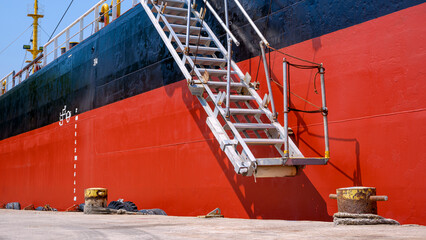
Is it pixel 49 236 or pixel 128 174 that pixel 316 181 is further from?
pixel 128 174

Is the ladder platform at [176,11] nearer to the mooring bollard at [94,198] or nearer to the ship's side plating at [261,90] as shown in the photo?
the ship's side plating at [261,90]

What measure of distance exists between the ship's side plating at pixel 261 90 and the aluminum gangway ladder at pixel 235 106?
16.9 inches

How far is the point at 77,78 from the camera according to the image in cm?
1625

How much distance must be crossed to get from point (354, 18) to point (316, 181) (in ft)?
8.48

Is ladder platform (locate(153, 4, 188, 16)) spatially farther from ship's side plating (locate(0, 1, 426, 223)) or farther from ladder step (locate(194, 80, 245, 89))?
ladder step (locate(194, 80, 245, 89))

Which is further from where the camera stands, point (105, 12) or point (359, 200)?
point (105, 12)

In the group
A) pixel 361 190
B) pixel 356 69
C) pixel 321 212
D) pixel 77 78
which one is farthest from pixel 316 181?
pixel 77 78

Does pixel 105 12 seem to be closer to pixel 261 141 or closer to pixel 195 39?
pixel 195 39

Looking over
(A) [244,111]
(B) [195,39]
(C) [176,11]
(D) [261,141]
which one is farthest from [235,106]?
(C) [176,11]

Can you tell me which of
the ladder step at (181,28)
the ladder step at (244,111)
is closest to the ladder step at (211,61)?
the ladder step at (181,28)

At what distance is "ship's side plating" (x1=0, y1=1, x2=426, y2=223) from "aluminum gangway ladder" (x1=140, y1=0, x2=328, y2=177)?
0.43m

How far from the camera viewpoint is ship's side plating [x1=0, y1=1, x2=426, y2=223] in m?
6.27

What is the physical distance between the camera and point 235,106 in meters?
9.07

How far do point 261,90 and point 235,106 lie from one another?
0.77 metres
